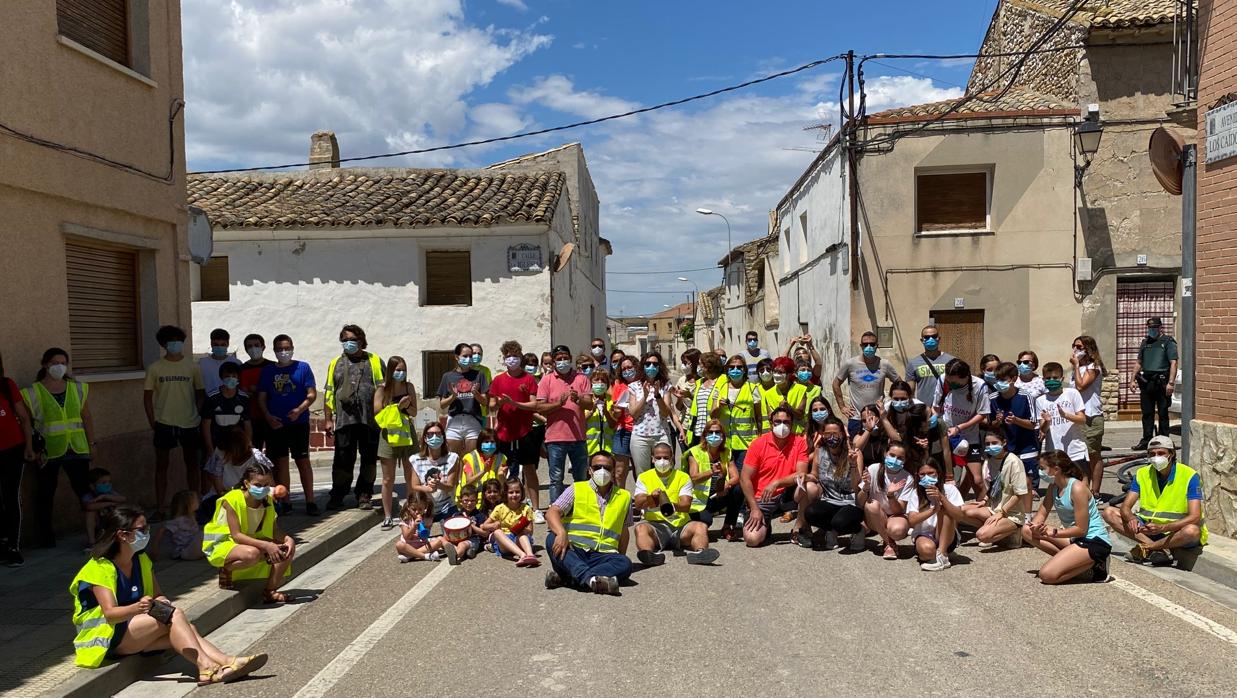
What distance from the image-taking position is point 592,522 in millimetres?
7164

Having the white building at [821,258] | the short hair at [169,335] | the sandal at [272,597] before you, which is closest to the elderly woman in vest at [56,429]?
the short hair at [169,335]

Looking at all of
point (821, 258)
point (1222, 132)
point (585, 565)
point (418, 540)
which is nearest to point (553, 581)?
point (585, 565)

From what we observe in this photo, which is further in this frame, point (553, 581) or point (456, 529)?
point (456, 529)

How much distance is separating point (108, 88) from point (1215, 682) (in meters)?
10.1

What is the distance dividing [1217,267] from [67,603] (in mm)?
9438

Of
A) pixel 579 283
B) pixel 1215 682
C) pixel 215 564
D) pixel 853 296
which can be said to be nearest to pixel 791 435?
pixel 1215 682

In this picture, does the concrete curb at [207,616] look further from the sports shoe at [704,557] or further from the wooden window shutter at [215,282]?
A: the wooden window shutter at [215,282]

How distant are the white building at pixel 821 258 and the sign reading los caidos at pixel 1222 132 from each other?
388 inches

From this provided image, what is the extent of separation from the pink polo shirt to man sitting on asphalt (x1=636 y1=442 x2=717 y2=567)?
61.7 inches

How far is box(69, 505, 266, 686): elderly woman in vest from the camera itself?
4.98 m

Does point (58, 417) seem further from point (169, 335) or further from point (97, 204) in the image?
point (97, 204)

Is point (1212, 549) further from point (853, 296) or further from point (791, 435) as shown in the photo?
point (853, 296)

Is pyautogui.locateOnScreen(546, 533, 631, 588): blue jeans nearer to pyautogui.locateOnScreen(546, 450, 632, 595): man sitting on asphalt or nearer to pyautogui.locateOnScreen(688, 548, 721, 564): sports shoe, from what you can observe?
pyautogui.locateOnScreen(546, 450, 632, 595): man sitting on asphalt

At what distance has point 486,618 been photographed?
6.13 metres
